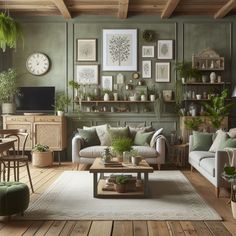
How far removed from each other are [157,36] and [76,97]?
2.25 meters

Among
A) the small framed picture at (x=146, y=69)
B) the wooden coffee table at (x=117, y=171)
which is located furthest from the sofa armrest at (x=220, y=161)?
the small framed picture at (x=146, y=69)

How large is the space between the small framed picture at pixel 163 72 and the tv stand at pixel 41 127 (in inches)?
93.2

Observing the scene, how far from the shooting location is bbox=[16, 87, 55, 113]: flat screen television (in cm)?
807

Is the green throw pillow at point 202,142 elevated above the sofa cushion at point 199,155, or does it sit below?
above

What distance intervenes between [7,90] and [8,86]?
89 millimetres

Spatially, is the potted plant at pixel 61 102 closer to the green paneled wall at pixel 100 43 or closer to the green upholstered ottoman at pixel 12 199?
the green paneled wall at pixel 100 43

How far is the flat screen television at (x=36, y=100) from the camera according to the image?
807 centimetres

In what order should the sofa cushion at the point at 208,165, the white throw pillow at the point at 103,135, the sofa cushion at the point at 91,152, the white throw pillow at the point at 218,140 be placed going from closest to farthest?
the sofa cushion at the point at 208,165 < the white throw pillow at the point at 218,140 < the sofa cushion at the point at 91,152 < the white throw pillow at the point at 103,135

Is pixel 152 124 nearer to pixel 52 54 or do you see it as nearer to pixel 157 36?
pixel 157 36

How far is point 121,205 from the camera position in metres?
4.54

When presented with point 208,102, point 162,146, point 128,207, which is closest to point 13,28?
point 128,207


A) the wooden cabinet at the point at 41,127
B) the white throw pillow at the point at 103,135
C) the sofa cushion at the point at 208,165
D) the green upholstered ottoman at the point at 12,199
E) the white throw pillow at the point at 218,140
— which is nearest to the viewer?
the green upholstered ottoman at the point at 12,199

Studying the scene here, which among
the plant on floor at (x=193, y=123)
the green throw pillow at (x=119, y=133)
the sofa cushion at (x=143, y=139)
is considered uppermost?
the plant on floor at (x=193, y=123)

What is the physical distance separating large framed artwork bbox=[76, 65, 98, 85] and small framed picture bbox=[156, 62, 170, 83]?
4.53 feet
